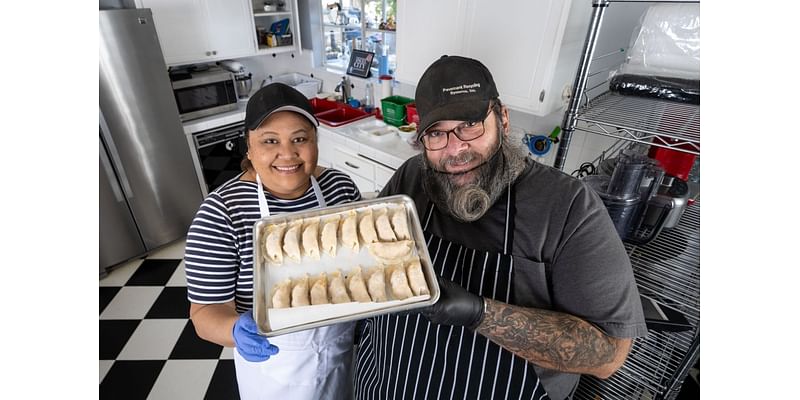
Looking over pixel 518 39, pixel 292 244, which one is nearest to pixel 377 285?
pixel 292 244

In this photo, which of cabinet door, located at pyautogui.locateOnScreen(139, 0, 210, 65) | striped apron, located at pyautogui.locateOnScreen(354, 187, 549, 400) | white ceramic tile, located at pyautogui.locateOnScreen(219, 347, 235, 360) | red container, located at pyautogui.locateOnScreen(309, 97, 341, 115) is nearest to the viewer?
striped apron, located at pyautogui.locateOnScreen(354, 187, 549, 400)

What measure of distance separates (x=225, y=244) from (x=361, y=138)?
1936 millimetres

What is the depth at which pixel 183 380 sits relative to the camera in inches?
82.1

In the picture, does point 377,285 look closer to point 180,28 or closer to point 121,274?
point 121,274

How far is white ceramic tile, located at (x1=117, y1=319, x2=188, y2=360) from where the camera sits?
223 cm

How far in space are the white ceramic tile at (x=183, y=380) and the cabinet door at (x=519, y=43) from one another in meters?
2.44

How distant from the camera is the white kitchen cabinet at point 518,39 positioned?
5.82 ft

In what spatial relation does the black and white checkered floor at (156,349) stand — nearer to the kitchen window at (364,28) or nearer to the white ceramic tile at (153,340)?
the white ceramic tile at (153,340)

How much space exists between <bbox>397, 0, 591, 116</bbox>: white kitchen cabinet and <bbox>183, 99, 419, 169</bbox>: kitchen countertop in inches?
28.5

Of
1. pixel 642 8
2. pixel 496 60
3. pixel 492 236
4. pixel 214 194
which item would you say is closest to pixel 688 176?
pixel 642 8

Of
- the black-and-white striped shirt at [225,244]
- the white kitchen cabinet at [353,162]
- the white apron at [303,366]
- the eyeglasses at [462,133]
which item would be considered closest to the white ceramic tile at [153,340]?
the white apron at [303,366]

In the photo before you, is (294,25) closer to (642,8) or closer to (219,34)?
(219,34)

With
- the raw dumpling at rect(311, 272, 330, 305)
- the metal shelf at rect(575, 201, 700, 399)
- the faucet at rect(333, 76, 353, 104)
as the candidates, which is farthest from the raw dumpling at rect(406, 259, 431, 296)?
the faucet at rect(333, 76, 353, 104)

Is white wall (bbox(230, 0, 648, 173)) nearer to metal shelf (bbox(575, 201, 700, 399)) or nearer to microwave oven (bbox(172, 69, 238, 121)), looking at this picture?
microwave oven (bbox(172, 69, 238, 121))
